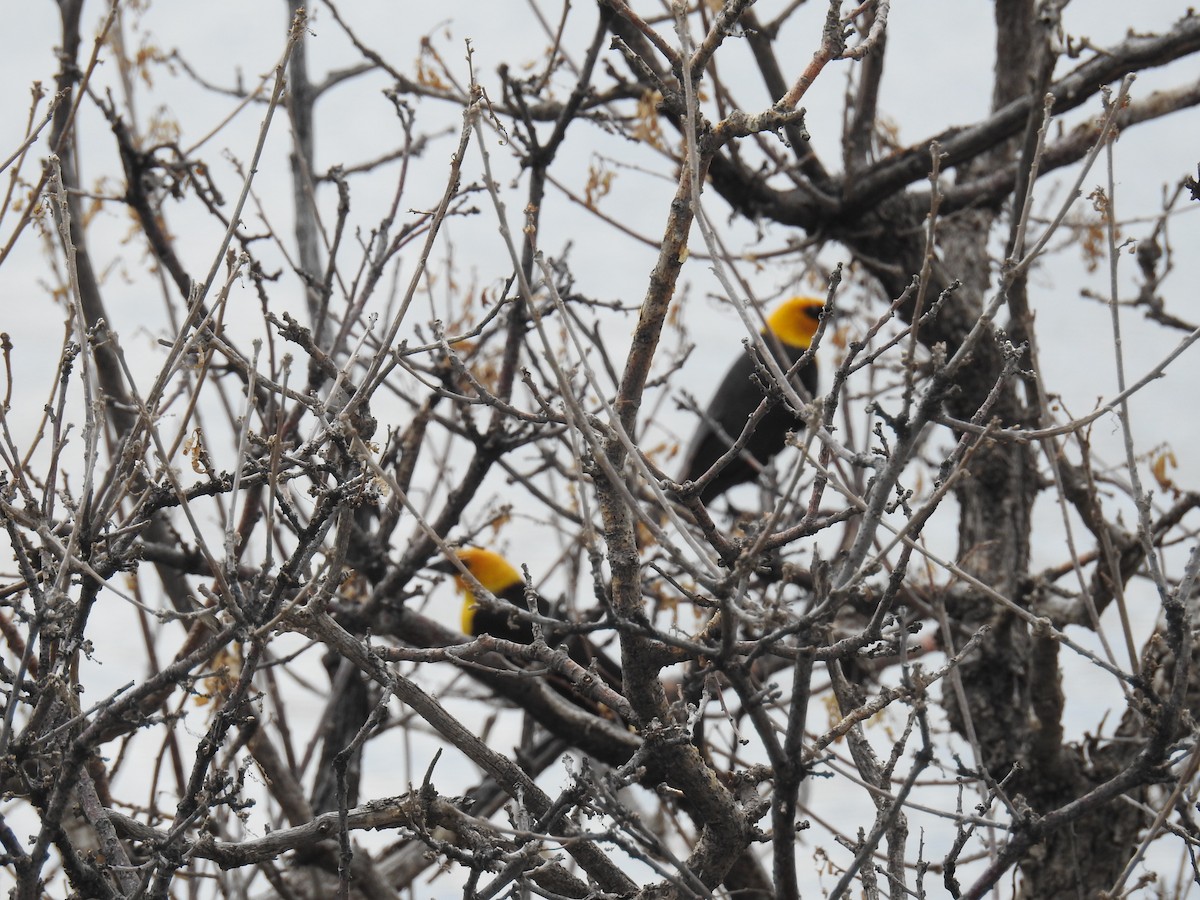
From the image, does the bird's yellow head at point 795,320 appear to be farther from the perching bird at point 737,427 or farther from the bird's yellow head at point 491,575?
the bird's yellow head at point 491,575

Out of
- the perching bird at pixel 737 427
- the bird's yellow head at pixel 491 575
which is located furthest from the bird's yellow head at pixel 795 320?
the bird's yellow head at pixel 491 575

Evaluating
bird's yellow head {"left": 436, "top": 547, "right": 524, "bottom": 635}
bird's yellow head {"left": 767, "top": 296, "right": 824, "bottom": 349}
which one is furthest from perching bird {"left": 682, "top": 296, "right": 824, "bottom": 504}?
bird's yellow head {"left": 436, "top": 547, "right": 524, "bottom": 635}

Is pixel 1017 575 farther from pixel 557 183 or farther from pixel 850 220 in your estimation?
pixel 557 183

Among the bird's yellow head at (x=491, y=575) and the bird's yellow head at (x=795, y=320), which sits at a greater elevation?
the bird's yellow head at (x=795, y=320)

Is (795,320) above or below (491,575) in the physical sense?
above

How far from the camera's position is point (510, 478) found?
3.31 metres

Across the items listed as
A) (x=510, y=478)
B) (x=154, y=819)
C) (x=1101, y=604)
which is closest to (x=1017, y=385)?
(x=1101, y=604)

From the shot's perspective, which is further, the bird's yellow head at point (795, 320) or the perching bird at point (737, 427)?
the bird's yellow head at point (795, 320)

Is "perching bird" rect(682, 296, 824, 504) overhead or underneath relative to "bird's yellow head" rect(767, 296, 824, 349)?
underneath

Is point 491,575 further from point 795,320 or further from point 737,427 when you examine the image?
point 795,320

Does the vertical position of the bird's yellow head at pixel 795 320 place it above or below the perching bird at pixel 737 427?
above

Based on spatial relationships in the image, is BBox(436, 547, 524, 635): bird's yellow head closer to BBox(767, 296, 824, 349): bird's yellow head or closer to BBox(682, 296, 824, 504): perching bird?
BBox(682, 296, 824, 504): perching bird

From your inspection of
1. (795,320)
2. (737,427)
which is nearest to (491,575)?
(737,427)

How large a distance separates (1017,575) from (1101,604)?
0.34 meters
